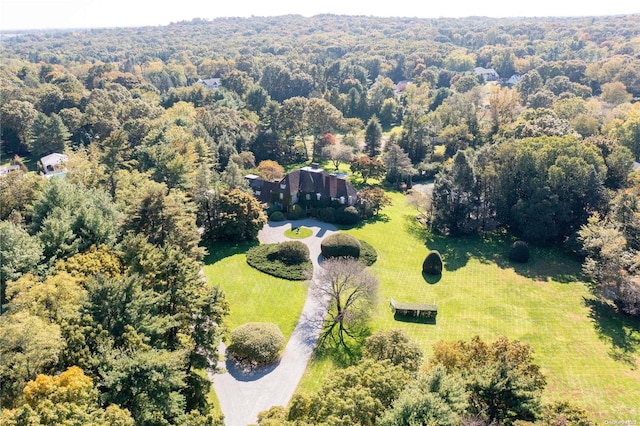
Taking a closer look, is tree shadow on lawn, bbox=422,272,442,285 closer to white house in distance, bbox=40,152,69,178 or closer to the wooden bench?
the wooden bench

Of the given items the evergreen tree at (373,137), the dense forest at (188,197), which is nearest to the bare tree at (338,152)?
the dense forest at (188,197)

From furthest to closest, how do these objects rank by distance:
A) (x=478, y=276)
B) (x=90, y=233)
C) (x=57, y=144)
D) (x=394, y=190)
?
(x=57, y=144), (x=394, y=190), (x=478, y=276), (x=90, y=233)

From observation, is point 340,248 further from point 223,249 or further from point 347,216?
point 223,249

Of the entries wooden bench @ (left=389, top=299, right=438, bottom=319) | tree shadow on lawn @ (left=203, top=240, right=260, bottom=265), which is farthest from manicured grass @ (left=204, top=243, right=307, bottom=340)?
wooden bench @ (left=389, top=299, right=438, bottom=319)

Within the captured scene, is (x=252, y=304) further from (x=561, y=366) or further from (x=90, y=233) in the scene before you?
(x=561, y=366)

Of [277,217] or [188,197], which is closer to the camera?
[188,197]

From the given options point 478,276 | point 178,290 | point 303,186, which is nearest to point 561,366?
point 478,276

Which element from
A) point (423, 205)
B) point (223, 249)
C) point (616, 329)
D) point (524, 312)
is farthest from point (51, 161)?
point (616, 329)
